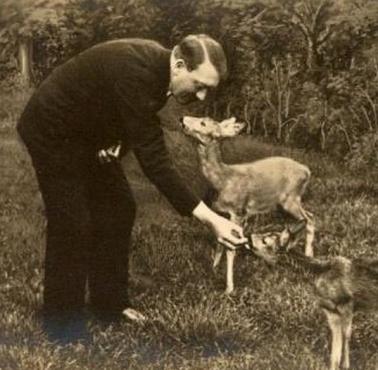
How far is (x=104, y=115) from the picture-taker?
4.66 m

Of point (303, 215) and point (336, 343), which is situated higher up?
point (303, 215)

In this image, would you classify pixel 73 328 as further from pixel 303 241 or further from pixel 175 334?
pixel 303 241

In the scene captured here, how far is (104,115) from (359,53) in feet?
4.04

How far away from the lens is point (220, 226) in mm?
4652

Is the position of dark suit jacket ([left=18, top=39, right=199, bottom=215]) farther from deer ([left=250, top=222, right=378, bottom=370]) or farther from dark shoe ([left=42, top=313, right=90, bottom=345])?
dark shoe ([left=42, top=313, right=90, bottom=345])

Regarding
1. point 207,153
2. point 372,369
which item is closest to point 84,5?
point 207,153

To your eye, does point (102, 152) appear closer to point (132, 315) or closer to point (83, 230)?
point (83, 230)

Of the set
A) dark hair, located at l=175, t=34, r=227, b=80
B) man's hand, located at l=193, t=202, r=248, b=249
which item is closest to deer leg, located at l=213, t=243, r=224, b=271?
man's hand, located at l=193, t=202, r=248, b=249

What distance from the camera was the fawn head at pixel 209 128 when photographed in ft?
16.1

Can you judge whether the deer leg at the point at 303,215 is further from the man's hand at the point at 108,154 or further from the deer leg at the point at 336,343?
the man's hand at the point at 108,154

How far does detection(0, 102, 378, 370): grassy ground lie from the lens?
4.73m

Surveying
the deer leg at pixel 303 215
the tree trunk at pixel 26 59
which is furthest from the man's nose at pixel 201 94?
the tree trunk at pixel 26 59

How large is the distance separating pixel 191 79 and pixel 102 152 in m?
0.53

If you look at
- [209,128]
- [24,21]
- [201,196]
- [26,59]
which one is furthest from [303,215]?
[24,21]
